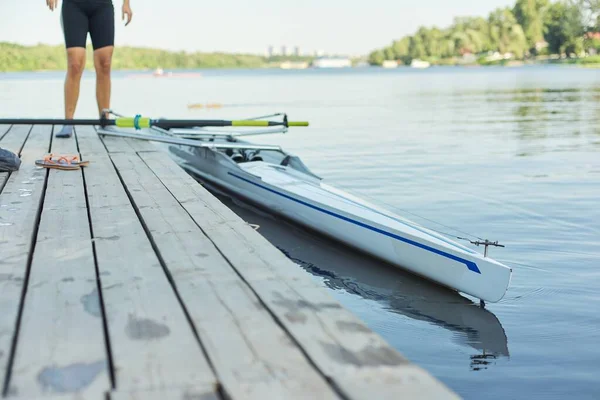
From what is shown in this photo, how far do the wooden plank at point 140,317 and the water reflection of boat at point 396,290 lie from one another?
5.92 ft

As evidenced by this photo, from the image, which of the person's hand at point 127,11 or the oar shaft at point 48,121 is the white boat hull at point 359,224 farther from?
the person's hand at point 127,11

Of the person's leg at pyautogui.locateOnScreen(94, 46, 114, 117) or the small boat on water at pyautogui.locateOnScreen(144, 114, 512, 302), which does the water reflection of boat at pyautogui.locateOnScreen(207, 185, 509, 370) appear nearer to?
the small boat on water at pyautogui.locateOnScreen(144, 114, 512, 302)

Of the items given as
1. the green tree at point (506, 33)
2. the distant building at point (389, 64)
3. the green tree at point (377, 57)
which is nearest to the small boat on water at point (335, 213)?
the green tree at point (506, 33)

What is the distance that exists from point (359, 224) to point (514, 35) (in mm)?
146857

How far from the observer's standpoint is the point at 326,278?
5.31m

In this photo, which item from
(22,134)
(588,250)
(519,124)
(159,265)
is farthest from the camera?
(519,124)

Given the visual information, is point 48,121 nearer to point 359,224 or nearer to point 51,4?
point 51,4

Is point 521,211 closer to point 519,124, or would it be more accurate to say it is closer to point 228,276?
point 228,276

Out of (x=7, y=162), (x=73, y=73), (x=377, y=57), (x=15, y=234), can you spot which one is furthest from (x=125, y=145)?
(x=377, y=57)

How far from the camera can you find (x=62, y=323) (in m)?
2.29

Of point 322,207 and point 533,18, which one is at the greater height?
point 533,18

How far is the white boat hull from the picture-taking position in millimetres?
4336

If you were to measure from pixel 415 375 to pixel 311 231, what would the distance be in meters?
4.21

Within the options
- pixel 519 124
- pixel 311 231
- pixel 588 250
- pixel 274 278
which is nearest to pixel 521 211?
pixel 588 250
